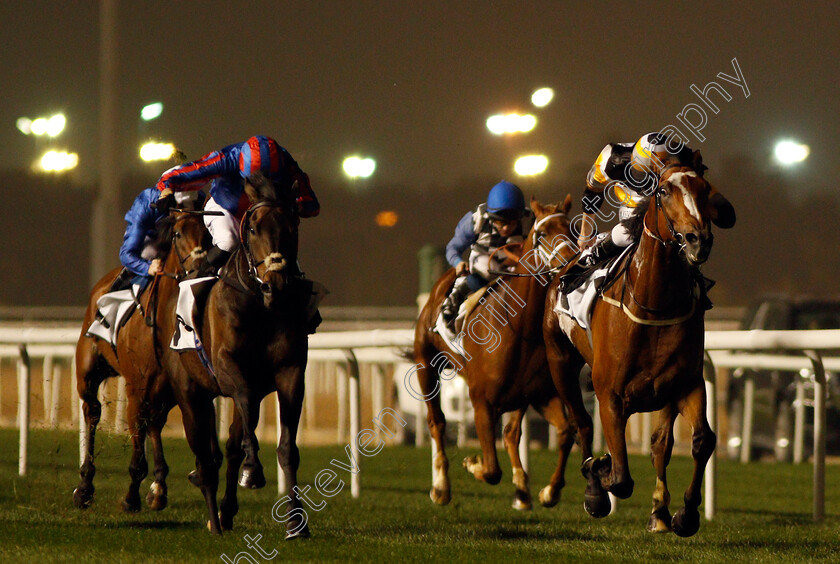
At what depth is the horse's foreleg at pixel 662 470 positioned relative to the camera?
254 inches

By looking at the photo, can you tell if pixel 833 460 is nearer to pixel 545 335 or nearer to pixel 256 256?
pixel 545 335

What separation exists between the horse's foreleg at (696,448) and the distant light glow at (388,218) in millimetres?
34657

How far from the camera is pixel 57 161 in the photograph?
47.5 ft

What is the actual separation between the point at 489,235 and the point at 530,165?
1405 millimetres

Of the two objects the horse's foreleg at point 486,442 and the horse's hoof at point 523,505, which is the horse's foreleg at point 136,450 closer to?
the horse's foreleg at point 486,442

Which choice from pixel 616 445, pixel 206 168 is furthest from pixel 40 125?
pixel 616 445

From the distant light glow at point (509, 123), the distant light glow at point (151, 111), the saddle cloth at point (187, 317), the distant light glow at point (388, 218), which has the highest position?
the distant light glow at point (388, 218)

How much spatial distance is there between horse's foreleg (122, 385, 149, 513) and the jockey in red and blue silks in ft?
4.03

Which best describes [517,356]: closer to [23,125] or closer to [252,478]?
[252,478]

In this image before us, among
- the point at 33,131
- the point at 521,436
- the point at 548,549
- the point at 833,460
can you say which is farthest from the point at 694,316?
the point at 33,131

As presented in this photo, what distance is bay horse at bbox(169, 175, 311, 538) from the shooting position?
20.1 ft

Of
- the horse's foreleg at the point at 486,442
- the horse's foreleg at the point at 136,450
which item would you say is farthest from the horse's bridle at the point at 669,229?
the horse's foreleg at the point at 136,450

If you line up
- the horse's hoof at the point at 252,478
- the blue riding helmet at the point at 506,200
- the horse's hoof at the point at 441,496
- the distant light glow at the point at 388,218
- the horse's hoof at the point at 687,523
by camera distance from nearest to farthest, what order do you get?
the horse's hoof at the point at 687,523, the horse's hoof at the point at 252,478, the horse's hoof at the point at 441,496, the blue riding helmet at the point at 506,200, the distant light glow at the point at 388,218

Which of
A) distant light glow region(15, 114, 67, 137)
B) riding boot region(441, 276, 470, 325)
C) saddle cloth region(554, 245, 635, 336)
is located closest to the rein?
saddle cloth region(554, 245, 635, 336)
